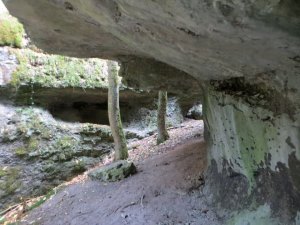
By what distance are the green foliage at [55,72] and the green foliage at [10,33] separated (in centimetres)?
24

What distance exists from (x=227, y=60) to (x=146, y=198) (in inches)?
117

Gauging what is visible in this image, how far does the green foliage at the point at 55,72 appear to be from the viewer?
331 inches

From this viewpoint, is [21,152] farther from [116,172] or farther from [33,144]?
[116,172]

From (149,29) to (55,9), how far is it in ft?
3.94

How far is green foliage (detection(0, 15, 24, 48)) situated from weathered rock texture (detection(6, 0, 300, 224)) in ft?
14.5

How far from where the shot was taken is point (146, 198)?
17.7 ft

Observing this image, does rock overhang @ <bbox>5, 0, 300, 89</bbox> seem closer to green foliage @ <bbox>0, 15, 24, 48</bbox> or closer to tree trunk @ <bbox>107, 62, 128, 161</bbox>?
tree trunk @ <bbox>107, 62, 128, 161</bbox>

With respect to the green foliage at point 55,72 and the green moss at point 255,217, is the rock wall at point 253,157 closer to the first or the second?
the green moss at point 255,217

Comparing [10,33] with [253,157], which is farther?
[10,33]

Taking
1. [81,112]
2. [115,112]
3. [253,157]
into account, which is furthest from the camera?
[81,112]

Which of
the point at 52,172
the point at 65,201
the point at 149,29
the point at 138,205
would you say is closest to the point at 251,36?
Result: the point at 149,29

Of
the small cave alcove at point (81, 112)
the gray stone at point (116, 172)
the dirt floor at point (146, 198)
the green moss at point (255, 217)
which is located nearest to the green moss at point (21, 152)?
the small cave alcove at point (81, 112)

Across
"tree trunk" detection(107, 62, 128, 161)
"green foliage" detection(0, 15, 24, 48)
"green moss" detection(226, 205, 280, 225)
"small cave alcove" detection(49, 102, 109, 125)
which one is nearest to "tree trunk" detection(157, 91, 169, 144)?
"tree trunk" detection(107, 62, 128, 161)

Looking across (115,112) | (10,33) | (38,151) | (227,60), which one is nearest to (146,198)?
(115,112)
